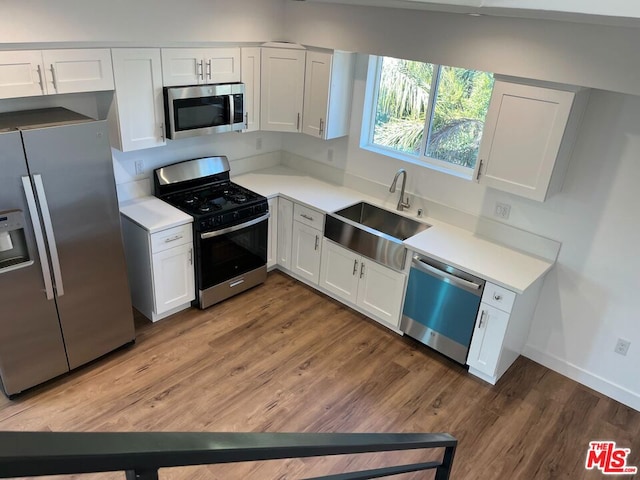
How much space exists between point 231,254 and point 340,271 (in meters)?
0.93

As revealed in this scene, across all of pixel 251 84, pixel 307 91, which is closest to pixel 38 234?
pixel 251 84

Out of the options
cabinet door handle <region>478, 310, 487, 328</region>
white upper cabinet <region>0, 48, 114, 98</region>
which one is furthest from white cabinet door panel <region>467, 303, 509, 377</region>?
white upper cabinet <region>0, 48, 114, 98</region>

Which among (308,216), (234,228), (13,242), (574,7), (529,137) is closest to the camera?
(574,7)

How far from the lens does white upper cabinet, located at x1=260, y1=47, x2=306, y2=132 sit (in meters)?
4.01

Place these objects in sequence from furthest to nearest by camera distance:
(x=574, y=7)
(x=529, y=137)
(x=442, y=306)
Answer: (x=442, y=306), (x=529, y=137), (x=574, y=7)

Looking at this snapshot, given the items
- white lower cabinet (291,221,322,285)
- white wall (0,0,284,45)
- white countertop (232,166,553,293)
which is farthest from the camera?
white lower cabinet (291,221,322,285)

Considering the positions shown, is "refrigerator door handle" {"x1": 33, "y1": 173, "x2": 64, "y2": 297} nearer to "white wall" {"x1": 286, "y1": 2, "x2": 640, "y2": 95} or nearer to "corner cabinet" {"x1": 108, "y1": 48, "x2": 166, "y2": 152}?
"corner cabinet" {"x1": 108, "y1": 48, "x2": 166, "y2": 152}

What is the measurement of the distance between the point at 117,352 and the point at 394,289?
212cm

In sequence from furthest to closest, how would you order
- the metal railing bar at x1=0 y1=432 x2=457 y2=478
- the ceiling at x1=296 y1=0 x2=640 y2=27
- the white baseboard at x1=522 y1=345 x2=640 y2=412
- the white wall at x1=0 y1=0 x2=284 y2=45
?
1. the white baseboard at x1=522 y1=345 x2=640 y2=412
2. the white wall at x1=0 y1=0 x2=284 y2=45
3. the ceiling at x1=296 y1=0 x2=640 y2=27
4. the metal railing bar at x1=0 y1=432 x2=457 y2=478

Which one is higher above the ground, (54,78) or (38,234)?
(54,78)

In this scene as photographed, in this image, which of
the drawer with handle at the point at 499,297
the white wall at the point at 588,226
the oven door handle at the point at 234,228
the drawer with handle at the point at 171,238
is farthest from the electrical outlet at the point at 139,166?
the drawer with handle at the point at 499,297

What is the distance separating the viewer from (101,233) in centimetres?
303

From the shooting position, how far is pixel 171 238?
3555mm

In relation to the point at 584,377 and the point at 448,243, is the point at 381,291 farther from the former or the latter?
the point at 584,377
